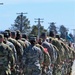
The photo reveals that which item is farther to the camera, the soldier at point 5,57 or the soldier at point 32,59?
the soldier at point 32,59

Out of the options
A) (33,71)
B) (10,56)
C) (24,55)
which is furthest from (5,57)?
(33,71)

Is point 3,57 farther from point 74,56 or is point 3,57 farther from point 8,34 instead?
point 74,56

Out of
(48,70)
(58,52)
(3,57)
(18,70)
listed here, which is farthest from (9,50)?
(58,52)

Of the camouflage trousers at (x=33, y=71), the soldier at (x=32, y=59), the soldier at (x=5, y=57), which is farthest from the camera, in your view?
the camouflage trousers at (x=33, y=71)

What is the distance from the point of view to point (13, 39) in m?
16.3

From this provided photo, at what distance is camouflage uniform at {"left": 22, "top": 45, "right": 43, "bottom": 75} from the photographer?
1479cm

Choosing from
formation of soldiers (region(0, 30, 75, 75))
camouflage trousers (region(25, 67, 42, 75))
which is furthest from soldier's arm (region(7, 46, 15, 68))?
camouflage trousers (region(25, 67, 42, 75))

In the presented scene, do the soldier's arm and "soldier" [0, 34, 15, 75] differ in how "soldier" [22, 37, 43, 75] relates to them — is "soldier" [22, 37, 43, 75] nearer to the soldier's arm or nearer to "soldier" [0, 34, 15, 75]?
the soldier's arm

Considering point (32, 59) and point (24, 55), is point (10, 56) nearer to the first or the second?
point (24, 55)

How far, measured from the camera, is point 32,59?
14.8 m

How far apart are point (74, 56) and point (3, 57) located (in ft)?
44.8

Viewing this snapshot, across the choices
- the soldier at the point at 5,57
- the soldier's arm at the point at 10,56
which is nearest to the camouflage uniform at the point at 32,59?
the soldier's arm at the point at 10,56

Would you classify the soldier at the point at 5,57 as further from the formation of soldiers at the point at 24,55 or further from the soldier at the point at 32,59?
the soldier at the point at 32,59

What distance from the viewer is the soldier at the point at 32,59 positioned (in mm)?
14781
